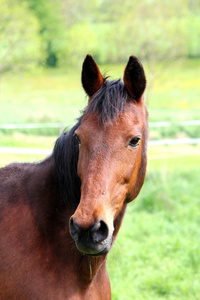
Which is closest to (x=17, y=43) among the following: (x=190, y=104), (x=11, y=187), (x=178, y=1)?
(x=178, y=1)

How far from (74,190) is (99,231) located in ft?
1.90

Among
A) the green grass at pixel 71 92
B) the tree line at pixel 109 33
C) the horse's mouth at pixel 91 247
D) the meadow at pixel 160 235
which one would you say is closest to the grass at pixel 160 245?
the meadow at pixel 160 235

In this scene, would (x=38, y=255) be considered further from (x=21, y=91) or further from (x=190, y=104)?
(x=21, y=91)

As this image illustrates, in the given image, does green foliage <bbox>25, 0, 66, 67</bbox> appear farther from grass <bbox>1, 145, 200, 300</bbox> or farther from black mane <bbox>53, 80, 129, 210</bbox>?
black mane <bbox>53, 80, 129, 210</bbox>

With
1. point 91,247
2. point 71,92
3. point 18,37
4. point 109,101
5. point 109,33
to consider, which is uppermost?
point 109,101

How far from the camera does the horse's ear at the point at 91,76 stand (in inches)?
108

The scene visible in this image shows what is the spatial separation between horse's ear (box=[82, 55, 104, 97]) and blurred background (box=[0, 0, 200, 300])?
0.20 metres

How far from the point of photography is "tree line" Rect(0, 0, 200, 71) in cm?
1766

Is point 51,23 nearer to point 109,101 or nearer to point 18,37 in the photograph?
point 18,37

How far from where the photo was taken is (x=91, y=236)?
215cm

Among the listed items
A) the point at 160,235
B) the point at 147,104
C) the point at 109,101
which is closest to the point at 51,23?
the point at 147,104

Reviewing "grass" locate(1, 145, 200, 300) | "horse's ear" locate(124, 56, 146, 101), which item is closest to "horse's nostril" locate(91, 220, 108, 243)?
"horse's ear" locate(124, 56, 146, 101)

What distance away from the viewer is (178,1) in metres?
18.1

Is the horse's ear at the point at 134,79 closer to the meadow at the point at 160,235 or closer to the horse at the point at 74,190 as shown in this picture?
the horse at the point at 74,190
